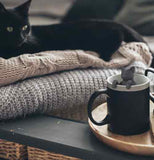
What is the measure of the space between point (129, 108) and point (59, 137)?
0.18 m

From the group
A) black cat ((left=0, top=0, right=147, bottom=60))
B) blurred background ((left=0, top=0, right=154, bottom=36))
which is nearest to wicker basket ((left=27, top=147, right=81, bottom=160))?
black cat ((left=0, top=0, right=147, bottom=60))

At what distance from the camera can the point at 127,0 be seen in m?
1.65

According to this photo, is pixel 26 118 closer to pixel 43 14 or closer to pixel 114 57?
pixel 114 57

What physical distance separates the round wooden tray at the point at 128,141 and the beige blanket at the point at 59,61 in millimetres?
230

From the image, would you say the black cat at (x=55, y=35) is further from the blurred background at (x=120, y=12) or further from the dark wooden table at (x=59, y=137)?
the blurred background at (x=120, y=12)

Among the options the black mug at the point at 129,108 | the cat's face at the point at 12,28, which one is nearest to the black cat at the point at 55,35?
the cat's face at the point at 12,28

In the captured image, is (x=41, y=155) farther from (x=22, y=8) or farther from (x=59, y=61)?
(x=22, y=8)

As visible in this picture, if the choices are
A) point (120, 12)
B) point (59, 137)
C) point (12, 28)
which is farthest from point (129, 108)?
point (120, 12)

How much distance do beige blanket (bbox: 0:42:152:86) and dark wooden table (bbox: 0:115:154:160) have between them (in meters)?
0.12

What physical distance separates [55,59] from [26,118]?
177 millimetres

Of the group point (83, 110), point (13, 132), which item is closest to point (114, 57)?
point (83, 110)

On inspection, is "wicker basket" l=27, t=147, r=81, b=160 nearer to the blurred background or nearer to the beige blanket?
the beige blanket

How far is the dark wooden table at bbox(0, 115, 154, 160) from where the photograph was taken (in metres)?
0.69

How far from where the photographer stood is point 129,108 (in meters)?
0.69
